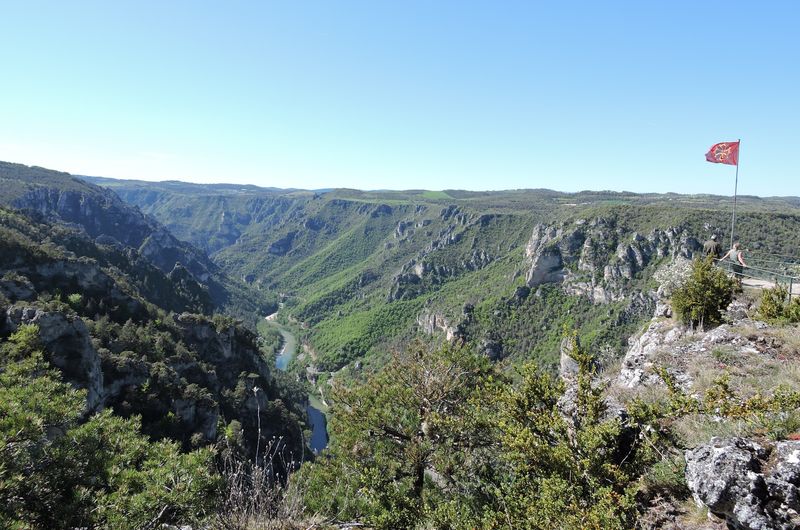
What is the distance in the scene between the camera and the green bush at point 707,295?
49.1 feet

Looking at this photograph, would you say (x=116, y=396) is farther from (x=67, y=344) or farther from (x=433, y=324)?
(x=433, y=324)

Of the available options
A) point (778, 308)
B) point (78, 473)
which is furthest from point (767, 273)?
point (78, 473)

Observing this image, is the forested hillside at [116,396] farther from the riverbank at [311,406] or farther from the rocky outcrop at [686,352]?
the riverbank at [311,406]

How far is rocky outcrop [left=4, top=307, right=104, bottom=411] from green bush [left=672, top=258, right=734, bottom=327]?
42062 mm

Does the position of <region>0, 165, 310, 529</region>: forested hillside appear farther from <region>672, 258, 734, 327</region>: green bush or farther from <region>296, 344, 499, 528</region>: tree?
<region>672, 258, 734, 327</region>: green bush

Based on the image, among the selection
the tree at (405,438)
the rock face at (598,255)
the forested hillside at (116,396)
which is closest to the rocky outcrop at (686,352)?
the tree at (405,438)

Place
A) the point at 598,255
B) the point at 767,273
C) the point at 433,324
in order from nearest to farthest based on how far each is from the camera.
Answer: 1. the point at 767,273
2. the point at 598,255
3. the point at 433,324

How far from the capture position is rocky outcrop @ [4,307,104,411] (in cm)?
3494

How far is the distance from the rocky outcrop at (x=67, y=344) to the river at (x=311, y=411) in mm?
41293

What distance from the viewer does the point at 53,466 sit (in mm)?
7312

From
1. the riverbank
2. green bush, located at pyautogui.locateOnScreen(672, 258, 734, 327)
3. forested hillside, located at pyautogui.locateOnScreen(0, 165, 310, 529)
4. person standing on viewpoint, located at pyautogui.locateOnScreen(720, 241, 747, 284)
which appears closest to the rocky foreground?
green bush, located at pyautogui.locateOnScreen(672, 258, 734, 327)

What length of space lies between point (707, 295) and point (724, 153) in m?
10.8

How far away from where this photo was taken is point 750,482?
17.5 feet

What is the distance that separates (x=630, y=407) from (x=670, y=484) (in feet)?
4.16
